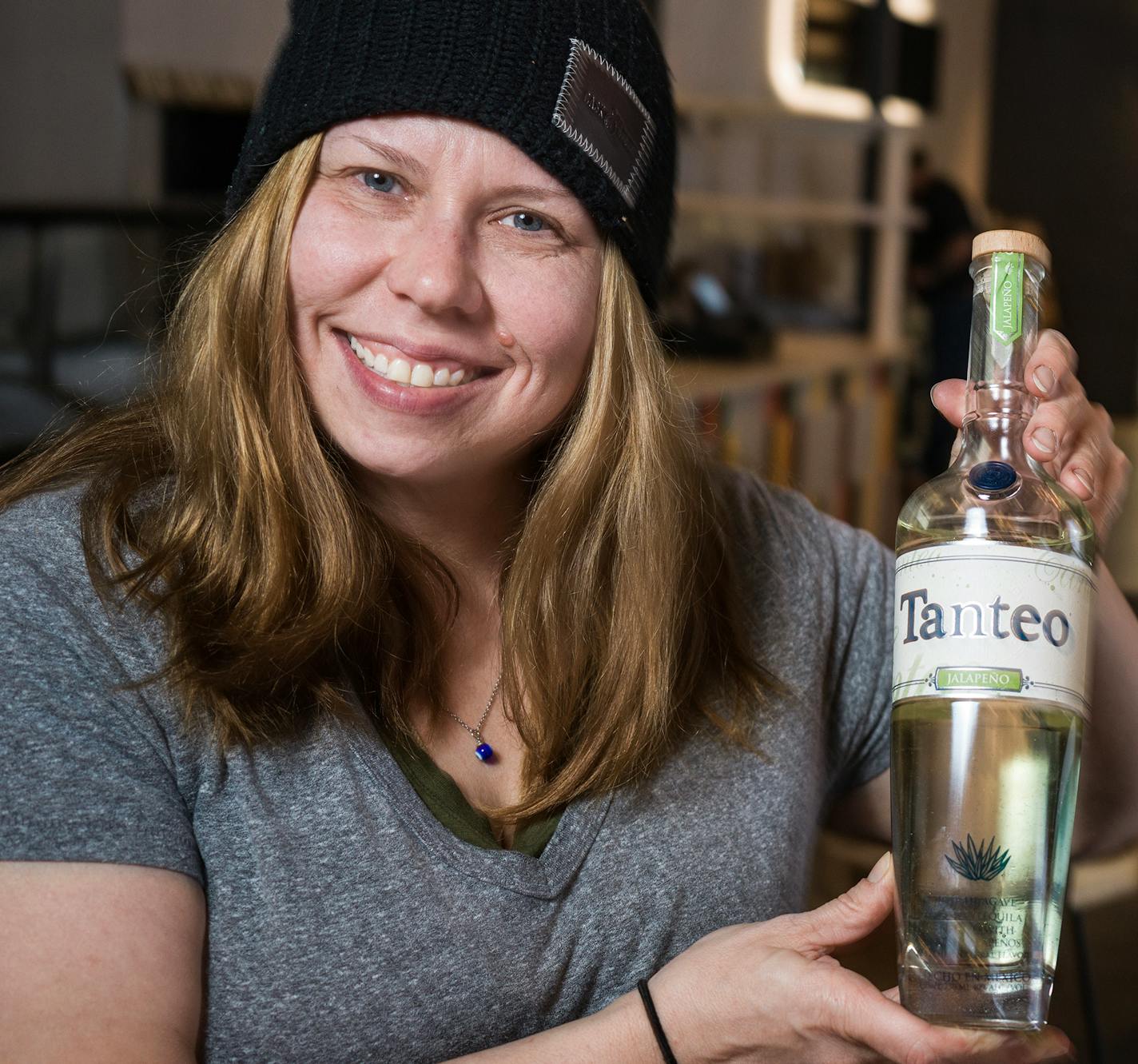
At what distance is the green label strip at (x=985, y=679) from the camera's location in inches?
28.2

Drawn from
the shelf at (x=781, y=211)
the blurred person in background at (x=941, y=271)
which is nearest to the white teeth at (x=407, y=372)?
the shelf at (x=781, y=211)

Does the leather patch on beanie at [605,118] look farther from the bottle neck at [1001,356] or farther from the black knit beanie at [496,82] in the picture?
the bottle neck at [1001,356]

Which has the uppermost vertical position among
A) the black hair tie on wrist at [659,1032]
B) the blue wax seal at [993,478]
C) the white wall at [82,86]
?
the white wall at [82,86]

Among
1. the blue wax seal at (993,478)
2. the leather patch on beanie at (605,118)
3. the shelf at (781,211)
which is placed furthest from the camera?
the shelf at (781,211)

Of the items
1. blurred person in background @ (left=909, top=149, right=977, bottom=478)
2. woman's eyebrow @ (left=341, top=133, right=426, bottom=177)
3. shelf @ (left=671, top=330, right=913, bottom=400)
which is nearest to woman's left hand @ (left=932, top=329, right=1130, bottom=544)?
woman's eyebrow @ (left=341, top=133, right=426, bottom=177)

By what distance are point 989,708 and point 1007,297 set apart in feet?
0.78

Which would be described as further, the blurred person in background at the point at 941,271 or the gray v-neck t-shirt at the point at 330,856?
the blurred person in background at the point at 941,271

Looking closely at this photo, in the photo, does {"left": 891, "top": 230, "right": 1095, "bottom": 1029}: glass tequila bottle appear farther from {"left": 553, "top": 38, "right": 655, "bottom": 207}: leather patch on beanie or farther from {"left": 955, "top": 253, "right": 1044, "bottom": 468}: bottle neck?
{"left": 553, "top": 38, "right": 655, "bottom": 207}: leather patch on beanie

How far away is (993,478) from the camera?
83 cm

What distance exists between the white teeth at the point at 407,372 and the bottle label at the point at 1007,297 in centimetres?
41

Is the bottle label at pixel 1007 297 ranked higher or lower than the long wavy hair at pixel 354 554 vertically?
higher

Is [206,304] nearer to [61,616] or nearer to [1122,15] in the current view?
[61,616]

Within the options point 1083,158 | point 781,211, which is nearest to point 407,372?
point 781,211

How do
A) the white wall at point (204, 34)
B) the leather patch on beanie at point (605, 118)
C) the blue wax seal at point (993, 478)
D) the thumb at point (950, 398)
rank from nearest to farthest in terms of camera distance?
1. the blue wax seal at point (993, 478)
2. the thumb at point (950, 398)
3. the leather patch on beanie at point (605, 118)
4. the white wall at point (204, 34)
